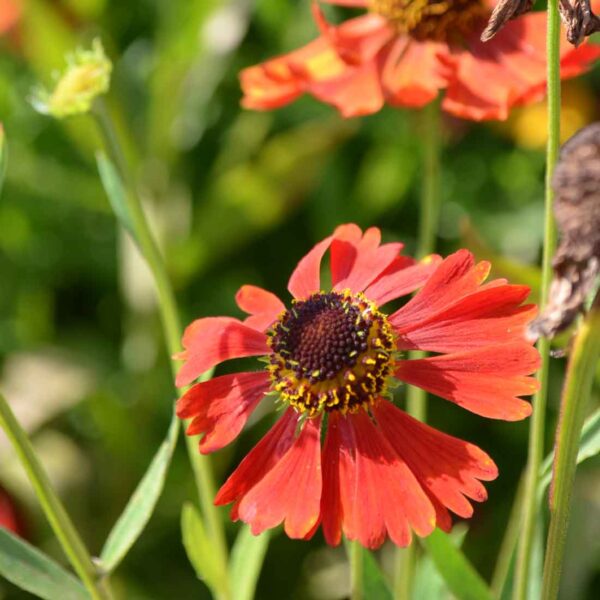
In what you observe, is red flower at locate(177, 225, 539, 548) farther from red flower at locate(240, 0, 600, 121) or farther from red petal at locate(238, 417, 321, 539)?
red flower at locate(240, 0, 600, 121)

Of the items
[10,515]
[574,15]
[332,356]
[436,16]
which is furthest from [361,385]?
[10,515]

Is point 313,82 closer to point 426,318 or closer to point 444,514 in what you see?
point 426,318

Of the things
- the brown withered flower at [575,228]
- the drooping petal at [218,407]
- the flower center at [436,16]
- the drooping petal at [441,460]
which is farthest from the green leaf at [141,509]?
the flower center at [436,16]

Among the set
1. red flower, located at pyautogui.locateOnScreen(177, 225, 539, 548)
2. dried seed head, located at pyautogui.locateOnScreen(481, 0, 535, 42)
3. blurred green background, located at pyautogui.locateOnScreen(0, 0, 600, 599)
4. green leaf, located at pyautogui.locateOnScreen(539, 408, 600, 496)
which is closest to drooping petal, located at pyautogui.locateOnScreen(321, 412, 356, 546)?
red flower, located at pyautogui.locateOnScreen(177, 225, 539, 548)

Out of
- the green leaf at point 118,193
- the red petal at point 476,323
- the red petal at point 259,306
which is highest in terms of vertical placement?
the green leaf at point 118,193

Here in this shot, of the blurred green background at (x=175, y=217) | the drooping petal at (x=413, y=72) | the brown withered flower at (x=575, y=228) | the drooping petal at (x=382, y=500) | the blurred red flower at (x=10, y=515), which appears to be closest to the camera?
the brown withered flower at (x=575, y=228)

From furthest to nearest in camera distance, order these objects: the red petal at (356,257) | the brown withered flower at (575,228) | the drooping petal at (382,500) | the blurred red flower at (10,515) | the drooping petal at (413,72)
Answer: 1. the blurred red flower at (10,515)
2. the drooping petal at (413,72)
3. the red petal at (356,257)
4. the drooping petal at (382,500)
5. the brown withered flower at (575,228)

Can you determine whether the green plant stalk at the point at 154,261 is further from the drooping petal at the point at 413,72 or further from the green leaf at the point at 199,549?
the drooping petal at the point at 413,72
